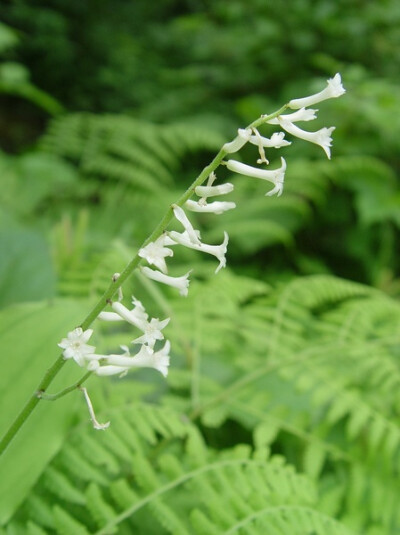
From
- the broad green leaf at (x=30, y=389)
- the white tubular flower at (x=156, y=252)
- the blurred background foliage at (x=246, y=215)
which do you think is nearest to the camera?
the white tubular flower at (x=156, y=252)

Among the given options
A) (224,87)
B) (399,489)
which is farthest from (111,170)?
(399,489)

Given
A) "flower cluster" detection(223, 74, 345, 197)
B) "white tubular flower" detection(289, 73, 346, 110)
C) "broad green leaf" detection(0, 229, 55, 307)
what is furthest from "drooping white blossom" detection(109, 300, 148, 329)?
"broad green leaf" detection(0, 229, 55, 307)

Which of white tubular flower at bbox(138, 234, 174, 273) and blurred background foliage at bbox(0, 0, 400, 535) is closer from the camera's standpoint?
white tubular flower at bbox(138, 234, 174, 273)

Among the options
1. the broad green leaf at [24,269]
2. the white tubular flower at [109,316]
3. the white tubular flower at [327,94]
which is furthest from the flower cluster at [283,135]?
the broad green leaf at [24,269]

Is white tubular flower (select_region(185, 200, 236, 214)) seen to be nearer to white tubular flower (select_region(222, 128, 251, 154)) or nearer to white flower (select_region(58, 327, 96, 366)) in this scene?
white tubular flower (select_region(222, 128, 251, 154))

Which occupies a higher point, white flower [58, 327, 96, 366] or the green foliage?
the green foliage

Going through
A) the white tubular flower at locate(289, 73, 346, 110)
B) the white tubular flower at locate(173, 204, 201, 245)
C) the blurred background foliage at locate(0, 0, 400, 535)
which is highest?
the blurred background foliage at locate(0, 0, 400, 535)

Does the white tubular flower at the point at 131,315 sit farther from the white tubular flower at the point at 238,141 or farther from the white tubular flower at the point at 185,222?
the white tubular flower at the point at 238,141

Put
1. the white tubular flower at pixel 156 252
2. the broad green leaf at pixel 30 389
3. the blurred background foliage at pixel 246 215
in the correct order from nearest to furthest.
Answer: the white tubular flower at pixel 156 252 → the broad green leaf at pixel 30 389 → the blurred background foliage at pixel 246 215

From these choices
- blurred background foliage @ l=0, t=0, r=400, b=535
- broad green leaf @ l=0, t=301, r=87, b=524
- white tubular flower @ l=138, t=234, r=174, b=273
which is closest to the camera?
white tubular flower @ l=138, t=234, r=174, b=273
